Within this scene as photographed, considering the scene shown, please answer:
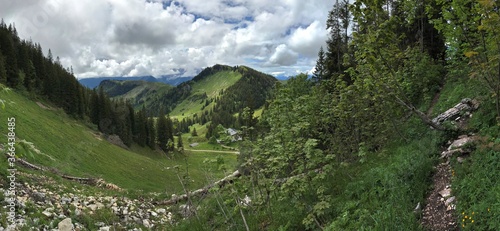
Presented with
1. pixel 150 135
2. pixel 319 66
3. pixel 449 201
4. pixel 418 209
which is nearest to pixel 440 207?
pixel 449 201

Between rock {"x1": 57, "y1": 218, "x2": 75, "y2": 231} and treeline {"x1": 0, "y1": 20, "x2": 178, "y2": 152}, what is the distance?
6928cm

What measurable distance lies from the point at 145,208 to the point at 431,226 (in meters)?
16.5

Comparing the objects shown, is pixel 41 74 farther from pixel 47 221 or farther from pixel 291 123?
pixel 291 123

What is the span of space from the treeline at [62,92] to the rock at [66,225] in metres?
69.3

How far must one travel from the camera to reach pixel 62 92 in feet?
273

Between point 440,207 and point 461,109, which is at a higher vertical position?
point 461,109

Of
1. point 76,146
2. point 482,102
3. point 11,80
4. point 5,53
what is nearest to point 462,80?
point 482,102

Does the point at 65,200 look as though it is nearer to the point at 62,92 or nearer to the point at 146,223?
the point at 146,223

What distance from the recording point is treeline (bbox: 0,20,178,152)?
7462 centimetres

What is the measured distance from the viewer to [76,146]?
47.8 meters

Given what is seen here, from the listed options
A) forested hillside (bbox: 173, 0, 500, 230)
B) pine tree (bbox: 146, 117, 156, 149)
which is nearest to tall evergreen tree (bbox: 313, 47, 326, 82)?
forested hillside (bbox: 173, 0, 500, 230)

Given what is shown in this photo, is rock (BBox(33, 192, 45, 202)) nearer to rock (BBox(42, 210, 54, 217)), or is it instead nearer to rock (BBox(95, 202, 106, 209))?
rock (BBox(42, 210, 54, 217))

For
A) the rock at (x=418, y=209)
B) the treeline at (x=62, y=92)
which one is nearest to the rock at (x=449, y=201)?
the rock at (x=418, y=209)

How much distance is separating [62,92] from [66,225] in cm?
8365
